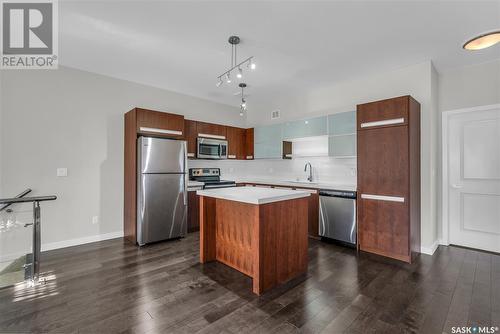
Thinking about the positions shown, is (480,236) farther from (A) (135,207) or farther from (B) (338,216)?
(A) (135,207)

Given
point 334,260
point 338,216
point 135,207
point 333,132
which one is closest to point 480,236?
point 338,216

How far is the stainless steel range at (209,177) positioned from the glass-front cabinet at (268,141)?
1.01m

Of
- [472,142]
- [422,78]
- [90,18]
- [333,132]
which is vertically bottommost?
[472,142]

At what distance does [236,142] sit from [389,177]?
3419 mm

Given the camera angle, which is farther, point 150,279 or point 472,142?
point 472,142

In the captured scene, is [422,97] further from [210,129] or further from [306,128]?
[210,129]

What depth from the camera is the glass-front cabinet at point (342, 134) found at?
12.4 ft

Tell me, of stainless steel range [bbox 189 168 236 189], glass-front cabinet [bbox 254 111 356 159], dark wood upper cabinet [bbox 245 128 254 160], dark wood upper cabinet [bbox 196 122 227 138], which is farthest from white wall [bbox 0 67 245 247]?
glass-front cabinet [bbox 254 111 356 159]

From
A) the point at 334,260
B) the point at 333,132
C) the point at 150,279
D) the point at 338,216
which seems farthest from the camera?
the point at 333,132

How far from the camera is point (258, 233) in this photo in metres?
2.20

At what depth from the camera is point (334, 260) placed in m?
3.05

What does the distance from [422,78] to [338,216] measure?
2.39 meters

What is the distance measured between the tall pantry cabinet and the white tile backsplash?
79 cm

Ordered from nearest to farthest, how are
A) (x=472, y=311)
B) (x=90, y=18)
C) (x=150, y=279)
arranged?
(x=472, y=311)
(x=90, y=18)
(x=150, y=279)
